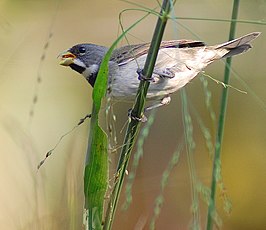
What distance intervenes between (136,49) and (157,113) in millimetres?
513

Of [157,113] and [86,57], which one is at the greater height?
[86,57]

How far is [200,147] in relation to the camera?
936 mm

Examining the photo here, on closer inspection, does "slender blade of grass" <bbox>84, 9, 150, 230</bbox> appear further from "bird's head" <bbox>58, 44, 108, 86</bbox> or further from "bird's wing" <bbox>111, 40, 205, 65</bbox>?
"bird's head" <bbox>58, 44, 108, 86</bbox>

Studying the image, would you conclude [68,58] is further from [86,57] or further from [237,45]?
[237,45]

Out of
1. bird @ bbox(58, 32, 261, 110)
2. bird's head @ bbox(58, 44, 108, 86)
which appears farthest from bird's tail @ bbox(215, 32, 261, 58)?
bird's head @ bbox(58, 44, 108, 86)

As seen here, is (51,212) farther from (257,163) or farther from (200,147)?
(257,163)

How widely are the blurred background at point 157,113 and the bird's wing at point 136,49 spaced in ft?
0.64

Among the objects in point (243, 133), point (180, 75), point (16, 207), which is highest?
point (180, 75)

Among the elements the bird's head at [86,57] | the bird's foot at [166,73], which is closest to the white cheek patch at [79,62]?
the bird's head at [86,57]

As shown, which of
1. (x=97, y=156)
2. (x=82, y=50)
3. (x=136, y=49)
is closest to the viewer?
(x=97, y=156)

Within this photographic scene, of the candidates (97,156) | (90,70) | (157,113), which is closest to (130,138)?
(97,156)

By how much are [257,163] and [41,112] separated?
0.40 m

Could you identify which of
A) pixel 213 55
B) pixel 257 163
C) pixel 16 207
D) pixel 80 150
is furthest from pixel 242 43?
pixel 257 163

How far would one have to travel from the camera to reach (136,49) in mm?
588
